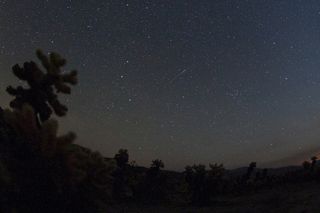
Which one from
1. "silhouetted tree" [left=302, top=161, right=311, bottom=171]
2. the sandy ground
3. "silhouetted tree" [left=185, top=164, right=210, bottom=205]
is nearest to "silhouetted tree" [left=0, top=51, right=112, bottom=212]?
the sandy ground

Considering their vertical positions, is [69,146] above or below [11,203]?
above

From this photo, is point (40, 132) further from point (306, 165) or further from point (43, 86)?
point (306, 165)

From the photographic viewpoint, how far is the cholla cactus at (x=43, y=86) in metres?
6.30

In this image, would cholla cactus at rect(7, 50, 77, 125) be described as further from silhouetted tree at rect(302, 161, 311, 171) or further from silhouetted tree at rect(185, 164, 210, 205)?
silhouetted tree at rect(302, 161, 311, 171)

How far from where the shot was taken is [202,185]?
53.0 feet

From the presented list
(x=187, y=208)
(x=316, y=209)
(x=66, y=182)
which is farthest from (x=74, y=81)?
(x=187, y=208)

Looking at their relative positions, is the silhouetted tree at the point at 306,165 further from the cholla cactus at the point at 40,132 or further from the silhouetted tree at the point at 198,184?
the cholla cactus at the point at 40,132

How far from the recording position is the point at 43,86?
6.60 m

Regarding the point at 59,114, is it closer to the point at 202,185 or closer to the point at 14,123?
the point at 14,123

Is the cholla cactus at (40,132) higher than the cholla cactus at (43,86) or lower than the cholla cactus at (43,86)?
lower

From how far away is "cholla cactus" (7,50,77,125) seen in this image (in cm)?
630

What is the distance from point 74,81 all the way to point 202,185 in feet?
36.2

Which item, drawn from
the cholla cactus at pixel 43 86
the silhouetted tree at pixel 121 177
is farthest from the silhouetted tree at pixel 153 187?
the cholla cactus at pixel 43 86

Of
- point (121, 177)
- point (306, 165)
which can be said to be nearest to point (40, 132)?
point (121, 177)
